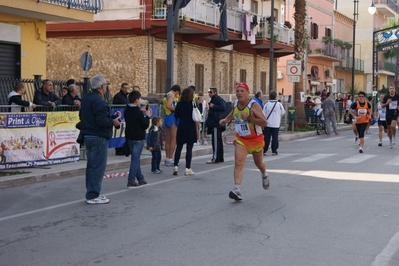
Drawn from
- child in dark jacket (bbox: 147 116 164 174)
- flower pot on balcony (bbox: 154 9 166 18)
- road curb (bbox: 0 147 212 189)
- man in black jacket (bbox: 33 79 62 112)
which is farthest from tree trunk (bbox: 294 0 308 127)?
child in dark jacket (bbox: 147 116 164 174)

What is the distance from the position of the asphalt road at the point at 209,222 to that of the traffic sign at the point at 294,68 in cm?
1537

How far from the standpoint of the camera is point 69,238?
797 centimetres

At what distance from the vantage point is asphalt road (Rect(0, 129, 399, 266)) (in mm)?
7082

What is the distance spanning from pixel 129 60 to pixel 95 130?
57.6 ft

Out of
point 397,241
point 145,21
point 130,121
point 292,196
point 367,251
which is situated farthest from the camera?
point 145,21

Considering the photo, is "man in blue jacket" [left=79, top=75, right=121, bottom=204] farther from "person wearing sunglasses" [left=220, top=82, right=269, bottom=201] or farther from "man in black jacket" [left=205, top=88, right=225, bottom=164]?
"man in black jacket" [left=205, top=88, right=225, bottom=164]

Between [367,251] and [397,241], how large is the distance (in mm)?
694

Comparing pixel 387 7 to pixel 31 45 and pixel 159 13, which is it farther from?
pixel 31 45

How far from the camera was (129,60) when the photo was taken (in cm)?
2762

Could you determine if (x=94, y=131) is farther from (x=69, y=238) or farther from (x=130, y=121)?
(x=69, y=238)

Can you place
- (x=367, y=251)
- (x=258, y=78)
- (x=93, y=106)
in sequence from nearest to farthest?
1. (x=367, y=251)
2. (x=93, y=106)
3. (x=258, y=78)

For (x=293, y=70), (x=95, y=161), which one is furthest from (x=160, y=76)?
(x=95, y=161)

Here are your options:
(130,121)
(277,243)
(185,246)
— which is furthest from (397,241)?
(130,121)

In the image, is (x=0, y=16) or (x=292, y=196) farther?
(x=0, y=16)
